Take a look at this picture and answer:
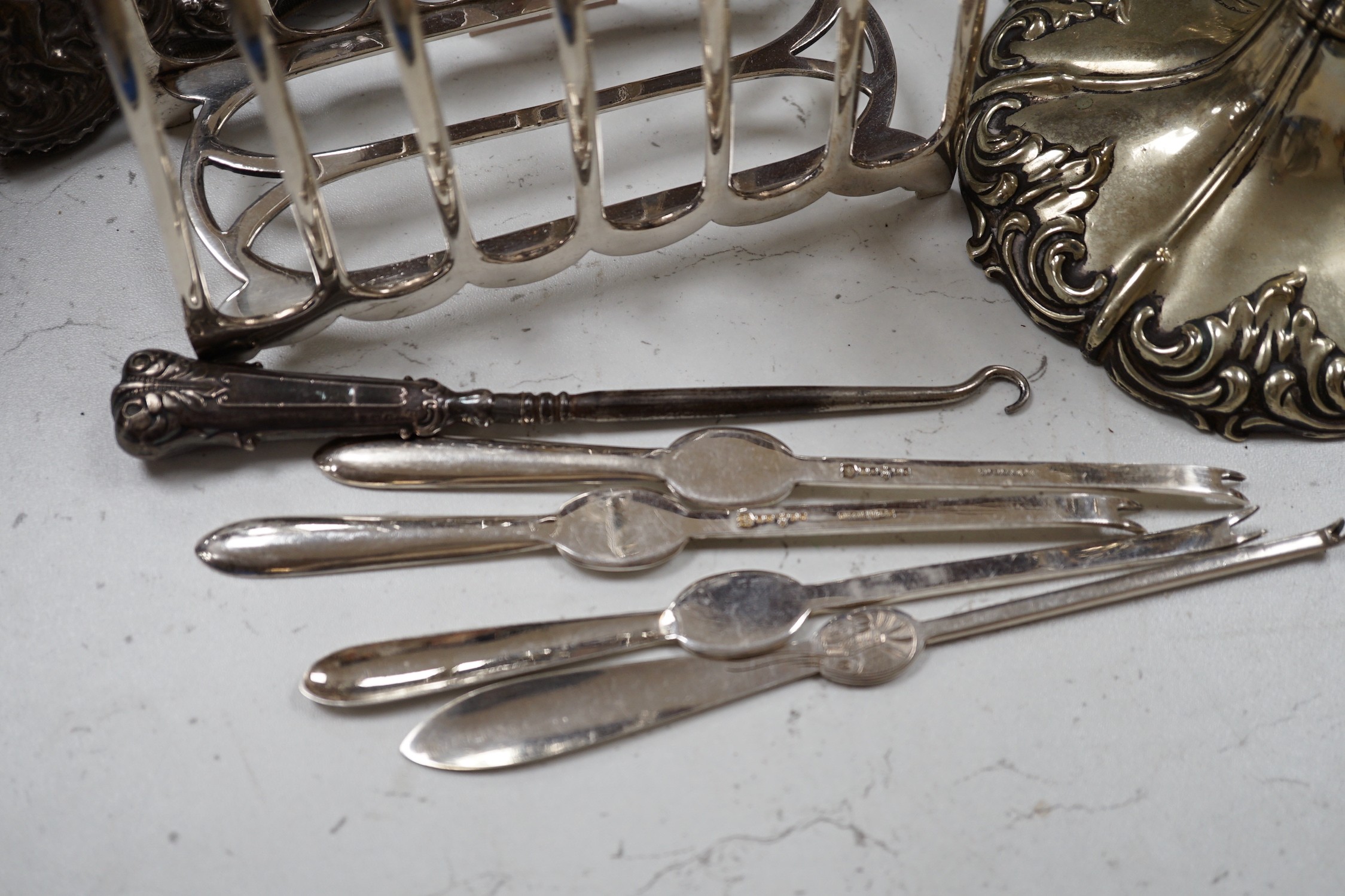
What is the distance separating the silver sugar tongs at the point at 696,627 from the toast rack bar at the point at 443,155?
20 cm

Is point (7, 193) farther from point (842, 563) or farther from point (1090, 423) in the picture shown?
point (1090, 423)

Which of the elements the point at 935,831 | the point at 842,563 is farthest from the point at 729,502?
the point at 935,831

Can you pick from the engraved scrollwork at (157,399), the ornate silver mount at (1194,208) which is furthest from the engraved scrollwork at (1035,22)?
the engraved scrollwork at (157,399)

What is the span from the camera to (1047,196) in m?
0.62

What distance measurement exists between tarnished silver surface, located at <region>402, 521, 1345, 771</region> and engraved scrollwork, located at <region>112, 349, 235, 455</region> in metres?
0.20

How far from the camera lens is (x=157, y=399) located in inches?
21.2

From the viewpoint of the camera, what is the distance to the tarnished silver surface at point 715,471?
55 centimetres

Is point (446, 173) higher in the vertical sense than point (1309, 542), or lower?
higher

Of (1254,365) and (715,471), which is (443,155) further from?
(1254,365)

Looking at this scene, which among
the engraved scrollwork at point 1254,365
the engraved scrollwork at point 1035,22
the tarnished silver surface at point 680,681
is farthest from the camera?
the engraved scrollwork at point 1035,22

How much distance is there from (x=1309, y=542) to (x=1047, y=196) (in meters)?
0.23

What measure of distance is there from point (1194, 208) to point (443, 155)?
40 centimetres

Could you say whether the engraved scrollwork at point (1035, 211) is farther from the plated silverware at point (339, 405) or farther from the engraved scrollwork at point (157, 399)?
the engraved scrollwork at point (157, 399)

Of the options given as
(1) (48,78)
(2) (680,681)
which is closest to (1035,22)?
(2) (680,681)
